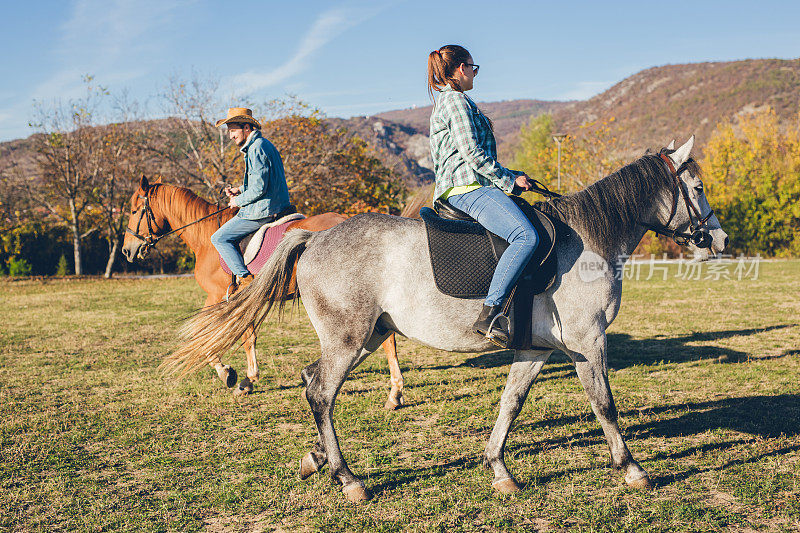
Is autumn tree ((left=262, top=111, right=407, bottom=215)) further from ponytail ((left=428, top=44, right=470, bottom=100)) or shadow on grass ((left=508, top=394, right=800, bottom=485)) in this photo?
ponytail ((left=428, top=44, right=470, bottom=100))

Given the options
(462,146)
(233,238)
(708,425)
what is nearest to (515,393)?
(462,146)

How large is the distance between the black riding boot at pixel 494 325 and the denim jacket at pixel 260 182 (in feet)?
9.74

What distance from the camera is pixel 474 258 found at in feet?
13.0

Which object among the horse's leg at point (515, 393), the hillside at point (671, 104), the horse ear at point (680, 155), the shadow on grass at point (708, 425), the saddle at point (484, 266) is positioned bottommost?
the shadow on grass at point (708, 425)

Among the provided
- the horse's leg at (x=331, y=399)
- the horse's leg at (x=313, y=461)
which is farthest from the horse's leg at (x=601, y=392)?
the horse's leg at (x=313, y=461)

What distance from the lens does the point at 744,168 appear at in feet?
99.5

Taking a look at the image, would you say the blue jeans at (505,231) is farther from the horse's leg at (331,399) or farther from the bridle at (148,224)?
the bridle at (148,224)

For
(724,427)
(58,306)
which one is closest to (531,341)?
(724,427)

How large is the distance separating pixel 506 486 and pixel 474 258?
167 cm

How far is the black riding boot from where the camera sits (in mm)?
3832

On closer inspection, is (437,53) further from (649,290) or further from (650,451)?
(649,290)

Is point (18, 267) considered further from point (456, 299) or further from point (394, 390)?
point (456, 299)

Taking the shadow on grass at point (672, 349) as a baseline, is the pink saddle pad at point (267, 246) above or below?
above

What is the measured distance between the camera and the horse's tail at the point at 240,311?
440 cm
